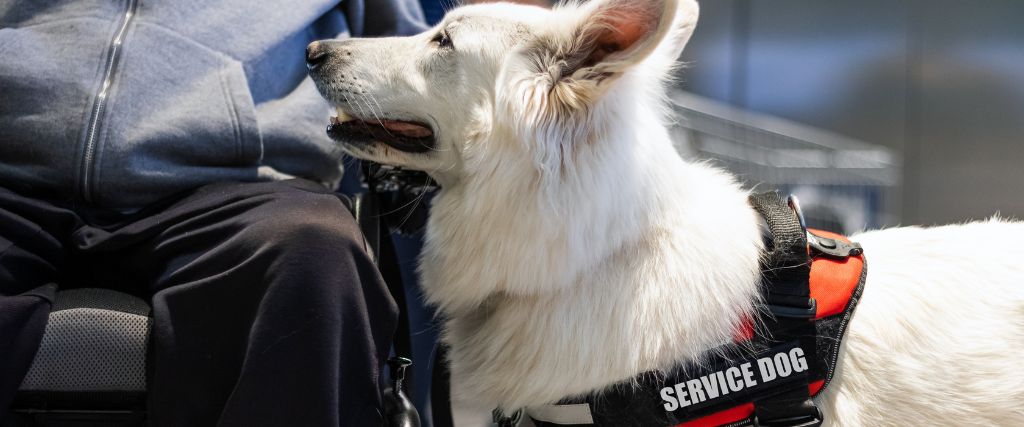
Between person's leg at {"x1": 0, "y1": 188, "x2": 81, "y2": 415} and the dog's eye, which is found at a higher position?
the dog's eye

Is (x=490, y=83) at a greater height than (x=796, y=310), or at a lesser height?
greater

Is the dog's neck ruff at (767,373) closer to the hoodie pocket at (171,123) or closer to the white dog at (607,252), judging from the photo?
the white dog at (607,252)

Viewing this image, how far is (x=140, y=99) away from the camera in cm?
160

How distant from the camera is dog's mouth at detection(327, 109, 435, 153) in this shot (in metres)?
1.62

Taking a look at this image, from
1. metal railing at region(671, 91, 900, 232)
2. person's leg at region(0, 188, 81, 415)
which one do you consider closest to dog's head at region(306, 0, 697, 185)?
person's leg at region(0, 188, 81, 415)

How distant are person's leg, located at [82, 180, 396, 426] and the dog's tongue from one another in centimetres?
23

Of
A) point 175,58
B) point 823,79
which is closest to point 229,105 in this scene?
point 175,58

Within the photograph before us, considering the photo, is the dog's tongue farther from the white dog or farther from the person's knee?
the person's knee

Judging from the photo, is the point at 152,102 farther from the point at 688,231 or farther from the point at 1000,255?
the point at 1000,255

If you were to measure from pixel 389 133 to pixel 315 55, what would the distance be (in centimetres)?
21

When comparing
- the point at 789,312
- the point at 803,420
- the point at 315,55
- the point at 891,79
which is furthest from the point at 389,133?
the point at 891,79

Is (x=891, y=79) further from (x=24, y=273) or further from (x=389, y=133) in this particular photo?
(x=24, y=273)

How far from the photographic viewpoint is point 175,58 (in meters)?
1.67

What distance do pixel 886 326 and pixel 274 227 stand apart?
1.05 metres
